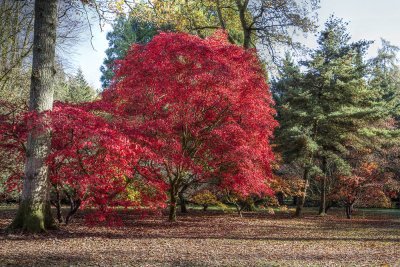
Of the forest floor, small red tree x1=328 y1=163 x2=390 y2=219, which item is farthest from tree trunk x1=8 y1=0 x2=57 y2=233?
small red tree x1=328 y1=163 x2=390 y2=219

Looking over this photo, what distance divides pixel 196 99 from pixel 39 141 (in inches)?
159

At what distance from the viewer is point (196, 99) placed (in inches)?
347

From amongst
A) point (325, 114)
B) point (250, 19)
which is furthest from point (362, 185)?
point (250, 19)

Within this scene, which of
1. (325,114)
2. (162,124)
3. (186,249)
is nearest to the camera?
(186,249)

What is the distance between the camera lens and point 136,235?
25.1 feet

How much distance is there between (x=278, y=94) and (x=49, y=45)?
19.0m

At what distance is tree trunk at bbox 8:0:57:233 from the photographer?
650 cm

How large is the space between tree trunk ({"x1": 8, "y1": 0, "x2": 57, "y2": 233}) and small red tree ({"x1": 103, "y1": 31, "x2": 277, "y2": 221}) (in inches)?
69.1

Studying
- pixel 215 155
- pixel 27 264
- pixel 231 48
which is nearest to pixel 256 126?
pixel 215 155

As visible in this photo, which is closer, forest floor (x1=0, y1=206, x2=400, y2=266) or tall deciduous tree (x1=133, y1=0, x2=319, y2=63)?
forest floor (x1=0, y1=206, x2=400, y2=266)

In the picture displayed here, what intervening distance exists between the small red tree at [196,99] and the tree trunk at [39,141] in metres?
1.75

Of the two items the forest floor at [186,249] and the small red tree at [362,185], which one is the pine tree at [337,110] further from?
the forest floor at [186,249]

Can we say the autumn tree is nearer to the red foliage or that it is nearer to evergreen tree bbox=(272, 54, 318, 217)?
the red foliage

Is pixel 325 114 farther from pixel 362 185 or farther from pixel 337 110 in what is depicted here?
pixel 362 185
